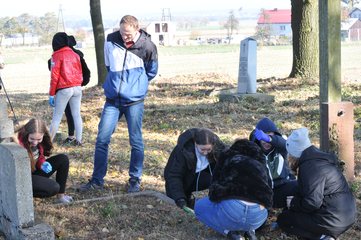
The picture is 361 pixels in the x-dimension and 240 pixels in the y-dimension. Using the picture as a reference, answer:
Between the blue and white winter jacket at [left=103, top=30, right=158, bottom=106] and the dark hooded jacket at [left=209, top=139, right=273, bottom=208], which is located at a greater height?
the blue and white winter jacket at [left=103, top=30, right=158, bottom=106]

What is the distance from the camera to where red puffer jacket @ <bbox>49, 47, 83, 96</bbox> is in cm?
838

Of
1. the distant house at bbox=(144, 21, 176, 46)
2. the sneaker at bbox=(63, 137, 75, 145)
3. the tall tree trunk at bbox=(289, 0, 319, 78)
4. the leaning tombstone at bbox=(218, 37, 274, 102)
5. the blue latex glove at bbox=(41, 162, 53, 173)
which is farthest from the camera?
the distant house at bbox=(144, 21, 176, 46)

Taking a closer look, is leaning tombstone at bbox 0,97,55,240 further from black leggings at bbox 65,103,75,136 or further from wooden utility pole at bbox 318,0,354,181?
black leggings at bbox 65,103,75,136

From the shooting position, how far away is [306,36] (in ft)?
51.4

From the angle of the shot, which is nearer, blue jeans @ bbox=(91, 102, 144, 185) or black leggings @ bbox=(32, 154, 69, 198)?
black leggings @ bbox=(32, 154, 69, 198)

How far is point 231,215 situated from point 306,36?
1181cm

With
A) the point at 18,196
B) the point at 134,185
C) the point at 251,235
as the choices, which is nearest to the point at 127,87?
the point at 134,185

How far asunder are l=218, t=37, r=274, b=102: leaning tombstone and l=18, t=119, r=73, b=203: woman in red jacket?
718 centimetres

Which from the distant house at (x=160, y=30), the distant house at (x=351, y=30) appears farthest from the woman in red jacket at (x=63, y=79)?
the distant house at (x=160, y=30)

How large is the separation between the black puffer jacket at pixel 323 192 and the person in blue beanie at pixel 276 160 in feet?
1.98

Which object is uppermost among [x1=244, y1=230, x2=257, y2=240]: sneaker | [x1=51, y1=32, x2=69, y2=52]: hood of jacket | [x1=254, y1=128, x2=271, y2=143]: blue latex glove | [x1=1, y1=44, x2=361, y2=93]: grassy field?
[x1=51, y1=32, x2=69, y2=52]: hood of jacket

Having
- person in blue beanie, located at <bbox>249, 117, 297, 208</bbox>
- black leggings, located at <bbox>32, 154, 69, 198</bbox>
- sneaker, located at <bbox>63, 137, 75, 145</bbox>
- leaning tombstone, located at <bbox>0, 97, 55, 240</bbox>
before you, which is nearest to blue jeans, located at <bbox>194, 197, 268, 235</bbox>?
person in blue beanie, located at <bbox>249, 117, 297, 208</bbox>

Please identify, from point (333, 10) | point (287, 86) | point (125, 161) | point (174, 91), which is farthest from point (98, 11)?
point (333, 10)

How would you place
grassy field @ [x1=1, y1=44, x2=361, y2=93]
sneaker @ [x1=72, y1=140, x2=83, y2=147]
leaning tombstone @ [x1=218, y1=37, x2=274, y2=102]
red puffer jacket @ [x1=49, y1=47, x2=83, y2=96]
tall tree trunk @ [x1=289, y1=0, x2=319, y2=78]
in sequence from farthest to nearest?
grassy field @ [x1=1, y1=44, x2=361, y2=93] → tall tree trunk @ [x1=289, y1=0, x2=319, y2=78] → leaning tombstone @ [x1=218, y1=37, x2=274, y2=102] → sneaker @ [x1=72, y1=140, x2=83, y2=147] → red puffer jacket @ [x1=49, y1=47, x2=83, y2=96]
